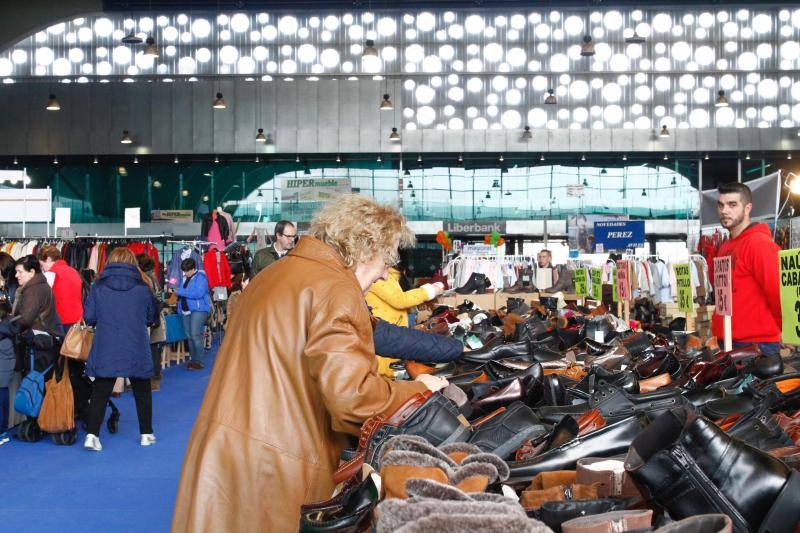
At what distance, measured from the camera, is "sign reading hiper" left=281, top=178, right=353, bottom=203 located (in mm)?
23688

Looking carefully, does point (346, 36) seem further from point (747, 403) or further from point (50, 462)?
point (747, 403)

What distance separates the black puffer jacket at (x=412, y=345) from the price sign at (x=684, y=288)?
2.45 metres

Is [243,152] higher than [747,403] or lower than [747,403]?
higher

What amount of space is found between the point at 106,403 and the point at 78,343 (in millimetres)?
661

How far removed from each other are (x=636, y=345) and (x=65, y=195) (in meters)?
23.2

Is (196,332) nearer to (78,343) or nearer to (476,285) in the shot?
(476,285)

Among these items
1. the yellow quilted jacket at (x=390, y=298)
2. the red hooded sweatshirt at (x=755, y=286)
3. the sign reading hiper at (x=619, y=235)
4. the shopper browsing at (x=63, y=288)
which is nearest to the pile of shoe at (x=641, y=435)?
the red hooded sweatshirt at (x=755, y=286)

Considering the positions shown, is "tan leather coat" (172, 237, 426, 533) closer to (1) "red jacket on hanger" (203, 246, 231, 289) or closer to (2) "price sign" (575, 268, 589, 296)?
(2) "price sign" (575, 268, 589, 296)

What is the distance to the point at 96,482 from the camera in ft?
17.7

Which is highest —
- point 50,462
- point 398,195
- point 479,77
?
point 479,77

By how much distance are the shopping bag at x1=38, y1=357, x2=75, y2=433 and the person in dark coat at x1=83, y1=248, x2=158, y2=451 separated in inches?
7.4

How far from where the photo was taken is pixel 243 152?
75.6ft

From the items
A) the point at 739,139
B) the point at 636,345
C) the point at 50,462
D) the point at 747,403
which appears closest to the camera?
the point at 747,403

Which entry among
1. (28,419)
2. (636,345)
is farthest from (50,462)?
(636,345)
